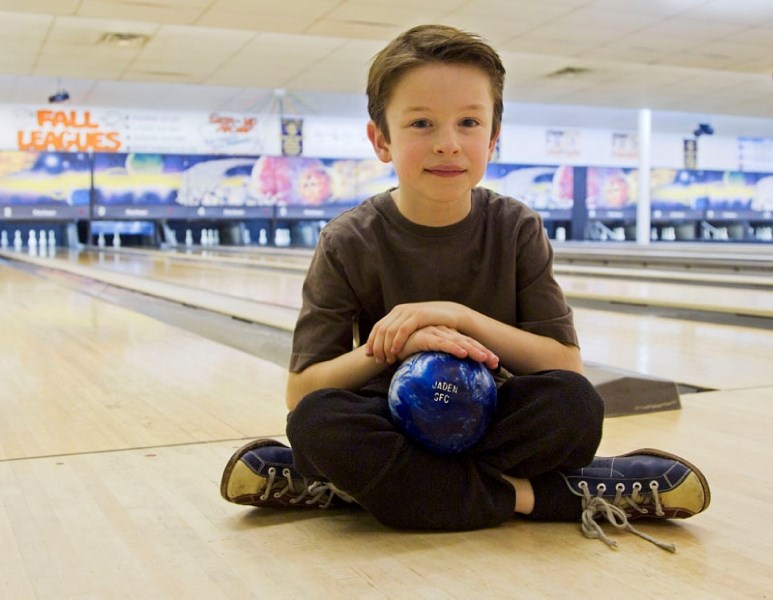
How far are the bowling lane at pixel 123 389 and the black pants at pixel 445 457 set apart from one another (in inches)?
21.6

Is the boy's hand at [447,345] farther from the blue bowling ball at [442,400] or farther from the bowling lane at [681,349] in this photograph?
the bowling lane at [681,349]

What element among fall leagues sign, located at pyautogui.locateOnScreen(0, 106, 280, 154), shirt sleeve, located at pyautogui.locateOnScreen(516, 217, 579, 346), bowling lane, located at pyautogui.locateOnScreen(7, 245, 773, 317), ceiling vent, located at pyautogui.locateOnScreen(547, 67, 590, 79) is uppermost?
ceiling vent, located at pyautogui.locateOnScreen(547, 67, 590, 79)

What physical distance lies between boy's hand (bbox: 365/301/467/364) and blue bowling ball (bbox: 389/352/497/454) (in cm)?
3

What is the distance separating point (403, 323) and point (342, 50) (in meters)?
6.95

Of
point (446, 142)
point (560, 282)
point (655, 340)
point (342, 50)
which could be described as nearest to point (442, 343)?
point (446, 142)

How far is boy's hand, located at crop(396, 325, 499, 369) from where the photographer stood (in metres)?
1.12

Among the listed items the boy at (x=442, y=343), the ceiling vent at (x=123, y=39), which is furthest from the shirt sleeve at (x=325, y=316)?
the ceiling vent at (x=123, y=39)

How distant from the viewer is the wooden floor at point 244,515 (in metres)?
0.96

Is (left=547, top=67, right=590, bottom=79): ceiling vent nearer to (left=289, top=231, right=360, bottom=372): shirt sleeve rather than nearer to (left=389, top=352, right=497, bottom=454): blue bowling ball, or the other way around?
(left=289, top=231, right=360, bottom=372): shirt sleeve

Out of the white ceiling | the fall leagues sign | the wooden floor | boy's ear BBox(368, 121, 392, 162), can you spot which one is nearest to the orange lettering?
the fall leagues sign

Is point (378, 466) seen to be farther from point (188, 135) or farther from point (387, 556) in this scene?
point (188, 135)

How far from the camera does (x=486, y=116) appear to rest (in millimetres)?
1223

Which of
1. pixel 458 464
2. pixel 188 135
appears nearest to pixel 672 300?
pixel 458 464

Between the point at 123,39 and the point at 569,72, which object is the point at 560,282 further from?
the point at 569,72
